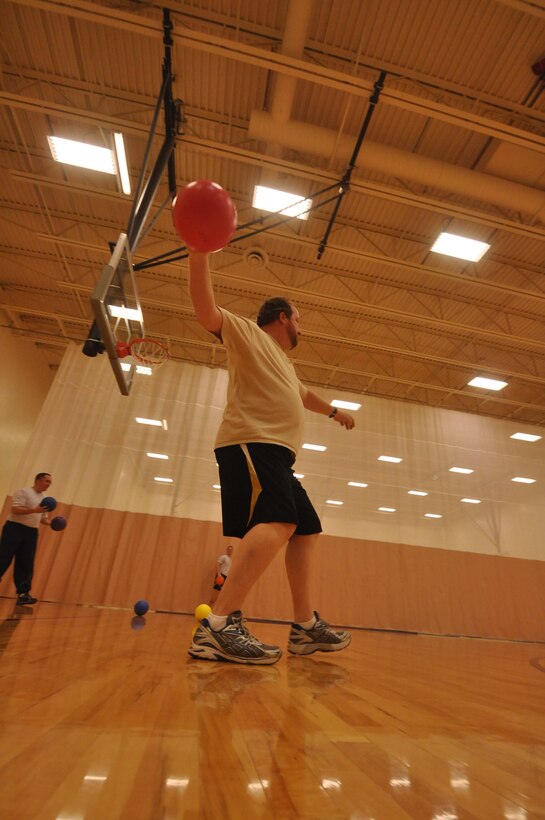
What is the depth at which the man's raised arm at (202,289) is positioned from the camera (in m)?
1.33

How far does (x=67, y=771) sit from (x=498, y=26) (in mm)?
6091

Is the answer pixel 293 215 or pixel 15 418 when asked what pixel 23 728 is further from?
pixel 15 418

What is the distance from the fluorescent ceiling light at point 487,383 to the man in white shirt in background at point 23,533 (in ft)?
25.6

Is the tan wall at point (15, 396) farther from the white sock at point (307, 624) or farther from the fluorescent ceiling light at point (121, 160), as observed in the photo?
the white sock at point (307, 624)

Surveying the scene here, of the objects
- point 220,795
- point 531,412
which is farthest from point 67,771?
point 531,412

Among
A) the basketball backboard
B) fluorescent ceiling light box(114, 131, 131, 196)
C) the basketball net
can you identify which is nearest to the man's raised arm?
the basketball backboard

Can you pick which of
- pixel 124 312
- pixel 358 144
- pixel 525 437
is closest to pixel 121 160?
pixel 124 312

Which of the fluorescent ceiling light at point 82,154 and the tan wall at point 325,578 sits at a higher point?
the fluorescent ceiling light at point 82,154

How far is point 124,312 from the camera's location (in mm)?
4512

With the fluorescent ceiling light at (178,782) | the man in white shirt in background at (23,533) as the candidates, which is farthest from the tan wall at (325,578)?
the fluorescent ceiling light at (178,782)

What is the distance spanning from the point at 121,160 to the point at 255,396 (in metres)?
4.51

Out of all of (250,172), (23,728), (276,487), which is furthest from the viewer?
(250,172)

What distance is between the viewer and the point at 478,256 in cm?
575

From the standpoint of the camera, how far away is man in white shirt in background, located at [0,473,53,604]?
151 inches
